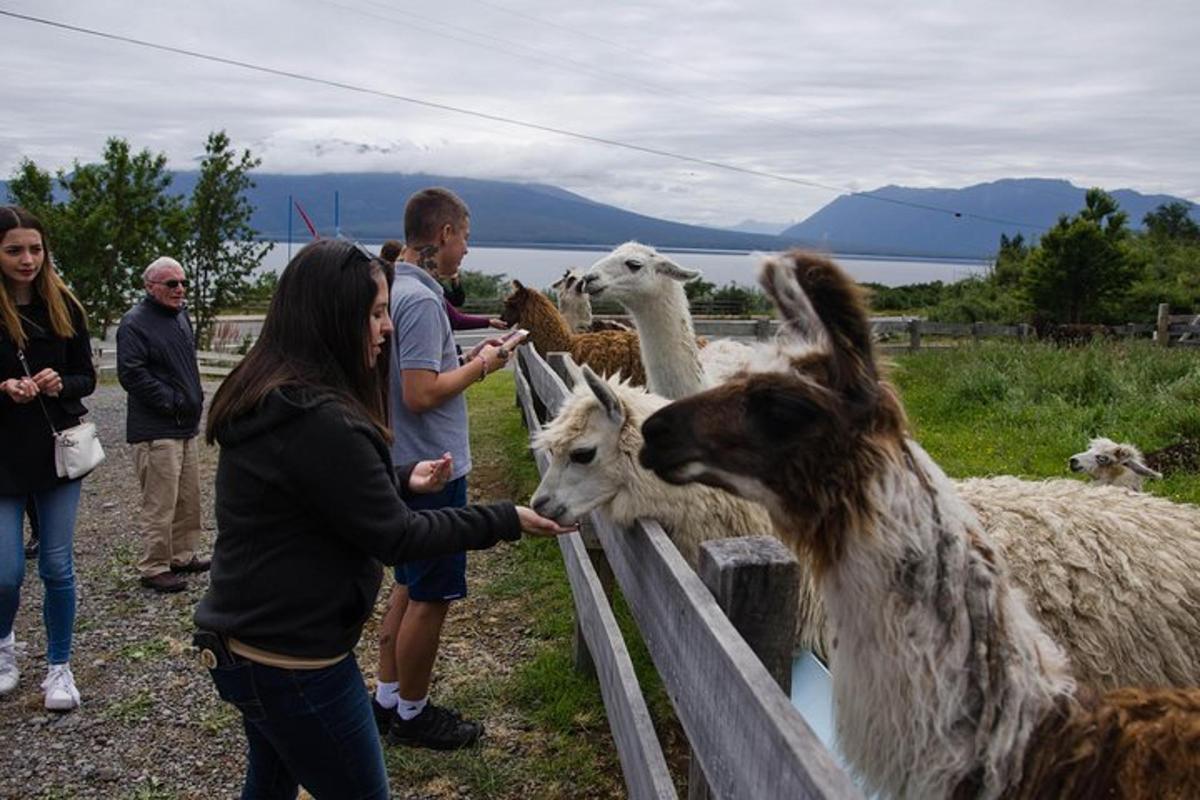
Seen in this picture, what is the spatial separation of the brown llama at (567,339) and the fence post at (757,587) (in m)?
6.36

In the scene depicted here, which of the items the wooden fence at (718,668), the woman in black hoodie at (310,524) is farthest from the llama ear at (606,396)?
the woman in black hoodie at (310,524)

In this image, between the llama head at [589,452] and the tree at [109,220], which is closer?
the llama head at [589,452]

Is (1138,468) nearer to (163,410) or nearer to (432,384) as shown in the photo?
(432,384)

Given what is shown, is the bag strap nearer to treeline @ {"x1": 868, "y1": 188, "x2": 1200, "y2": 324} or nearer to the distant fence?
the distant fence

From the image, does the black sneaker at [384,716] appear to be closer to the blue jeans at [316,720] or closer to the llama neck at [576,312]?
the blue jeans at [316,720]

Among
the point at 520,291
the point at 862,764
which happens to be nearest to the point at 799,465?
the point at 862,764

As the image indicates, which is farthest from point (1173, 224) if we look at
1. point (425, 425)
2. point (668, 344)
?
point (425, 425)

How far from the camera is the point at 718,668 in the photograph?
1.82 metres

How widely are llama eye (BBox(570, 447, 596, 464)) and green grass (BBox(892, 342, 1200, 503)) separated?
16.9 ft

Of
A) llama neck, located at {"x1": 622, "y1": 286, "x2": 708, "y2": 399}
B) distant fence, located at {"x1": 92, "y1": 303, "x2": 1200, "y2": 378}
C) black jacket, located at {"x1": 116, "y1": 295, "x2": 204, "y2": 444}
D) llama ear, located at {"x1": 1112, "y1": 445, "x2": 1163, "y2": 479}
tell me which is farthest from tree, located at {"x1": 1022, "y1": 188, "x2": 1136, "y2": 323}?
black jacket, located at {"x1": 116, "y1": 295, "x2": 204, "y2": 444}

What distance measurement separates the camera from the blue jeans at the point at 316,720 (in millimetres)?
2268

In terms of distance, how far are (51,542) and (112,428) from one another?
30.6 feet

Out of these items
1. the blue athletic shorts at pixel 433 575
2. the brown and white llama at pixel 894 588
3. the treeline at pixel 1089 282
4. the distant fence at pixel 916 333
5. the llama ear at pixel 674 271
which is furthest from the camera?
the treeline at pixel 1089 282

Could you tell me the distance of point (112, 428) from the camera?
12773 mm
